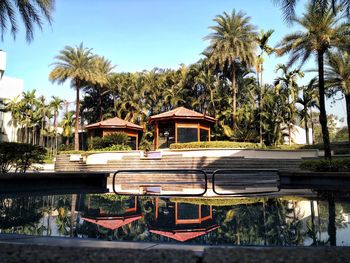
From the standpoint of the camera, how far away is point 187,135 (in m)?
29.3

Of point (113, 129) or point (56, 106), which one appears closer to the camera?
point (113, 129)

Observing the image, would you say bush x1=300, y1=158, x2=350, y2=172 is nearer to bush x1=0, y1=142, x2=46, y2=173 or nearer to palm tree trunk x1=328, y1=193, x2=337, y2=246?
palm tree trunk x1=328, y1=193, x2=337, y2=246

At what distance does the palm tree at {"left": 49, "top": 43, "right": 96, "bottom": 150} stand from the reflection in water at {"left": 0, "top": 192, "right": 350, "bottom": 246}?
102 feet

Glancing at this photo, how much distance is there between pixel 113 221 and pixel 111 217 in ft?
1.37

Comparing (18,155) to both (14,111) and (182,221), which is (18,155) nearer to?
(182,221)

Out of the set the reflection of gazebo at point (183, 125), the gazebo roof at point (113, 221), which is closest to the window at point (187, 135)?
the reflection of gazebo at point (183, 125)

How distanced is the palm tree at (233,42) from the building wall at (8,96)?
34.0m

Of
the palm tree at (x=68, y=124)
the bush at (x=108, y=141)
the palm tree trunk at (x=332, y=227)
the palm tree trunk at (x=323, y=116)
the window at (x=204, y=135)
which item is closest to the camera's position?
the palm tree trunk at (x=332, y=227)

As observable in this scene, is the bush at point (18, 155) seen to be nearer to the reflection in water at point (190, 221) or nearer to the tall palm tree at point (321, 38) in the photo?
the reflection in water at point (190, 221)

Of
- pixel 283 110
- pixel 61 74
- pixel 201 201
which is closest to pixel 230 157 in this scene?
Answer: pixel 201 201

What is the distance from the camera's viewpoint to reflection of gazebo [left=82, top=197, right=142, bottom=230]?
17.1 feet

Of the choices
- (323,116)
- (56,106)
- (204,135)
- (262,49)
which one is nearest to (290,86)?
(262,49)

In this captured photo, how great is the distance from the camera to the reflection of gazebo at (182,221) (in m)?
4.46

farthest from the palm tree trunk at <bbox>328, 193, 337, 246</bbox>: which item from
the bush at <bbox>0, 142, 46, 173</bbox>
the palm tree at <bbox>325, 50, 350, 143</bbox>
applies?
the palm tree at <bbox>325, 50, 350, 143</bbox>
